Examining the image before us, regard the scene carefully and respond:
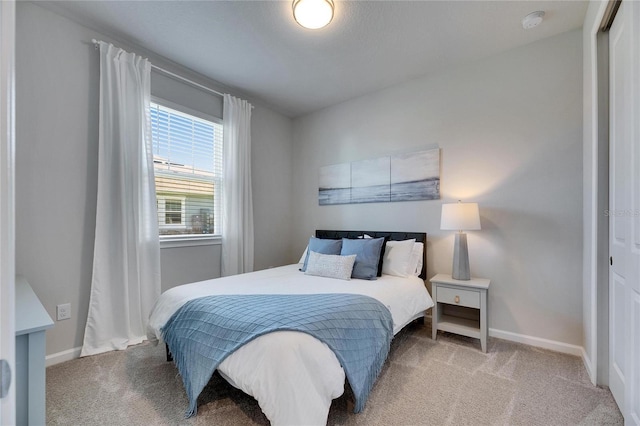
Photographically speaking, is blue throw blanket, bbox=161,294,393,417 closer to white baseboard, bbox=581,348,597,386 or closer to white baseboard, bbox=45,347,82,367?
white baseboard, bbox=45,347,82,367

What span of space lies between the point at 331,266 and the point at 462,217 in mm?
1247

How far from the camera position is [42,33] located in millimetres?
2197

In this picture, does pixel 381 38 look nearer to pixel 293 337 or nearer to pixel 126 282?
pixel 293 337

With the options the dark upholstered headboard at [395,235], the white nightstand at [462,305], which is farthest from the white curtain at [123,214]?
the white nightstand at [462,305]

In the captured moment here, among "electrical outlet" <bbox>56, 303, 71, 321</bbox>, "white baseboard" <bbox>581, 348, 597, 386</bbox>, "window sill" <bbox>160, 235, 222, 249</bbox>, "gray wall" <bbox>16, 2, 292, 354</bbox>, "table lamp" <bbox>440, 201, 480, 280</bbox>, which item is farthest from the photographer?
"window sill" <bbox>160, 235, 222, 249</bbox>

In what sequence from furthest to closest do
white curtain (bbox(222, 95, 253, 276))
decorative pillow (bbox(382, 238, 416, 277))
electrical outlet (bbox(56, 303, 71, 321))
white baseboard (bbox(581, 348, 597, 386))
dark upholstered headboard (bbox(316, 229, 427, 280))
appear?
white curtain (bbox(222, 95, 253, 276)) → dark upholstered headboard (bbox(316, 229, 427, 280)) → decorative pillow (bbox(382, 238, 416, 277)) → electrical outlet (bbox(56, 303, 71, 321)) → white baseboard (bbox(581, 348, 597, 386))

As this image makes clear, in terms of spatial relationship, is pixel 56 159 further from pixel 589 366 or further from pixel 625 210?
pixel 589 366

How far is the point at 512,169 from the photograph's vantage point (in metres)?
2.64

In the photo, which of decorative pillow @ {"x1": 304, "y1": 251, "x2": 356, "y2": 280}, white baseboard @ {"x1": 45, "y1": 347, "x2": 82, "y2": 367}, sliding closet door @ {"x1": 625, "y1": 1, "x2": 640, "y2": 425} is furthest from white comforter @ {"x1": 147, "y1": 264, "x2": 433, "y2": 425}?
white baseboard @ {"x1": 45, "y1": 347, "x2": 82, "y2": 367}

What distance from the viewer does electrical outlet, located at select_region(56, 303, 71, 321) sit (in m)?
2.26

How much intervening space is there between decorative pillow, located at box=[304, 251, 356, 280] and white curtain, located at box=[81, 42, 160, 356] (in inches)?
58.7

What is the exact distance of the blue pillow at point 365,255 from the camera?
265cm

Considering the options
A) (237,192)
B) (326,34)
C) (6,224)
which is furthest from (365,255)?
(6,224)

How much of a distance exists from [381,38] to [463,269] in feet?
7.18
